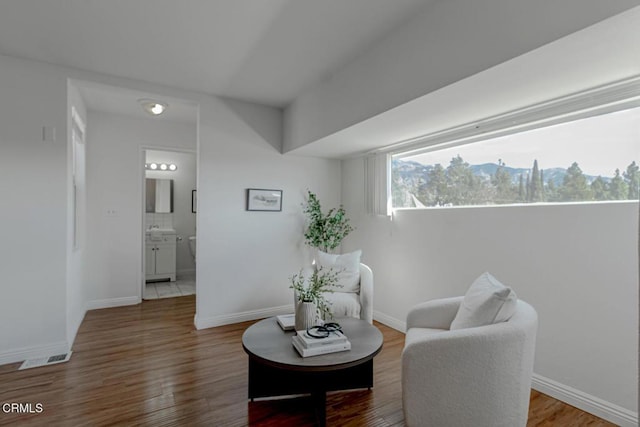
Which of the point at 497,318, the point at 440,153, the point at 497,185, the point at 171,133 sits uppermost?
the point at 171,133

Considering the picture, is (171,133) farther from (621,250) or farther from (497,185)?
(621,250)

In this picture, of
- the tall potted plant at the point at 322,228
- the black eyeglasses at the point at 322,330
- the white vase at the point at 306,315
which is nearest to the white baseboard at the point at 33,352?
the white vase at the point at 306,315

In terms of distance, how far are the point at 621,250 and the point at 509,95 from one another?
4.04 feet

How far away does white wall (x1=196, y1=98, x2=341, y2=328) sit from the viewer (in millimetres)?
3668

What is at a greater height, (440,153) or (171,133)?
(171,133)

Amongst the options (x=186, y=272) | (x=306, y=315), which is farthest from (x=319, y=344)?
(x=186, y=272)

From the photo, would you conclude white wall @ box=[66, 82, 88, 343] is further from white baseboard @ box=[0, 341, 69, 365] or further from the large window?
the large window

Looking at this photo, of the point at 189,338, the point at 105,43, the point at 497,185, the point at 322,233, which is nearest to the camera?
the point at 105,43

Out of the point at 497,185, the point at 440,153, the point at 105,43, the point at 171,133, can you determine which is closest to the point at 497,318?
the point at 497,185

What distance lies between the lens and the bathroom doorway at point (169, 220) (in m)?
5.78

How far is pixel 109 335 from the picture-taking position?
337 centimetres

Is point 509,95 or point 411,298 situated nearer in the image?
point 509,95
